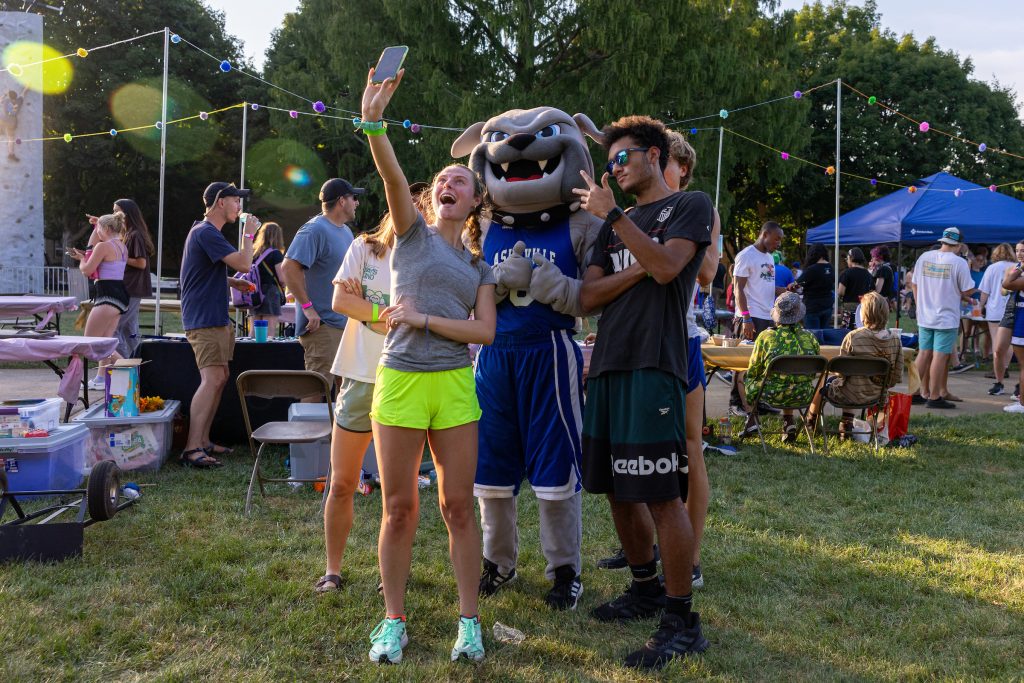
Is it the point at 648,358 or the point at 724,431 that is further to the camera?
the point at 724,431

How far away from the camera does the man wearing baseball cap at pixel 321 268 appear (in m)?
5.50

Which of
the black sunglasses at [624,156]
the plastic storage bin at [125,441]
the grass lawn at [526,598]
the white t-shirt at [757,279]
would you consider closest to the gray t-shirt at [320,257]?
the grass lawn at [526,598]

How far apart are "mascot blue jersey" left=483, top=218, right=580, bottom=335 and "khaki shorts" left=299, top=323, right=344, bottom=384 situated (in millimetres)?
2213

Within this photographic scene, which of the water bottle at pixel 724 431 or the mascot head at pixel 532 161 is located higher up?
the mascot head at pixel 532 161

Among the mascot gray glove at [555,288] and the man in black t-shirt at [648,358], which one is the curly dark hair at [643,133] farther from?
the mascot gray glove at [555,288]

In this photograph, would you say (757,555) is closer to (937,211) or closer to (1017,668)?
(1017,668)

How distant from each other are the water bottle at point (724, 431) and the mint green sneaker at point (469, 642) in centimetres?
444

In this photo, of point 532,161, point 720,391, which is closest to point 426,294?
point 532,161

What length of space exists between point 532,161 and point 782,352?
380 centimetres

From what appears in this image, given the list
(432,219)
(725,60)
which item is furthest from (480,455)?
(725,60)

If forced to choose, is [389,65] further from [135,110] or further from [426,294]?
[135,110]

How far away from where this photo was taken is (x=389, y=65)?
2773 mm

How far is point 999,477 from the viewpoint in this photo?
20.0ft

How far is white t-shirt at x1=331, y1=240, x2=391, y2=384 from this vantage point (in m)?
3.69
